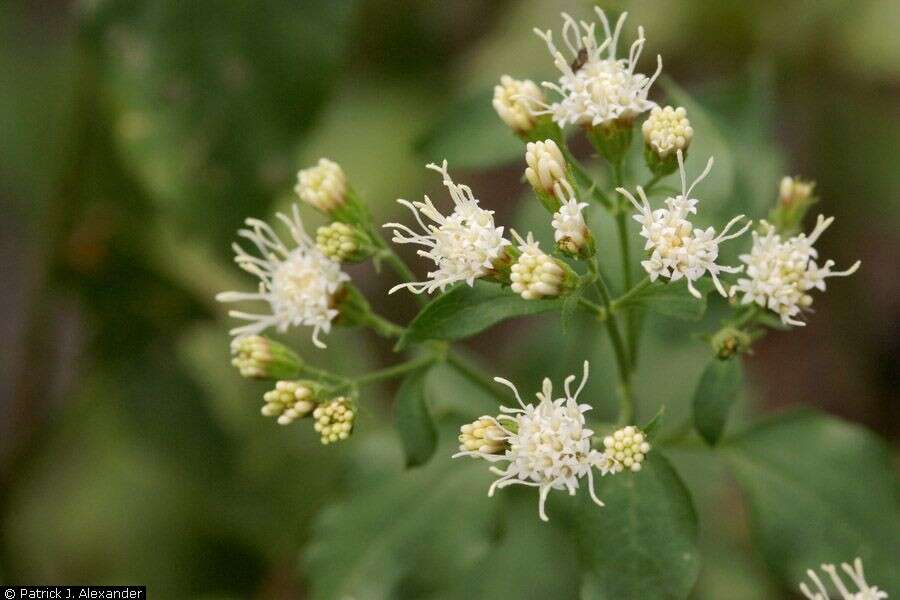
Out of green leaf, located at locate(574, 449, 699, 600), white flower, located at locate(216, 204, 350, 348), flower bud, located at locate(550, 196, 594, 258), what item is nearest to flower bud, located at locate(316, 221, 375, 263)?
white flower, located at locate(216, 204, 350, 348)

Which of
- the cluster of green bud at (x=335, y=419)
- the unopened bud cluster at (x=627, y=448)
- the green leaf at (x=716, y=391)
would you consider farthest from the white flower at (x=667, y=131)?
the cluster of green bud at (x=335, y=419)

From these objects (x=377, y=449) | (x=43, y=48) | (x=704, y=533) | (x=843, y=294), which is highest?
(x=43, y=48)

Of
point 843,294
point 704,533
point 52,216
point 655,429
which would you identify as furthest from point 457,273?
point 843,294

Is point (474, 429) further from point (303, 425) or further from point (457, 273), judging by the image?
point (303, 425)

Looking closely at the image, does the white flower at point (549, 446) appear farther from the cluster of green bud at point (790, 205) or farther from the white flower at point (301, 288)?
the cluster of green bud at point (790, 205)

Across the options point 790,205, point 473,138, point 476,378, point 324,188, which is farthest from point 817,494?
point 324,188
